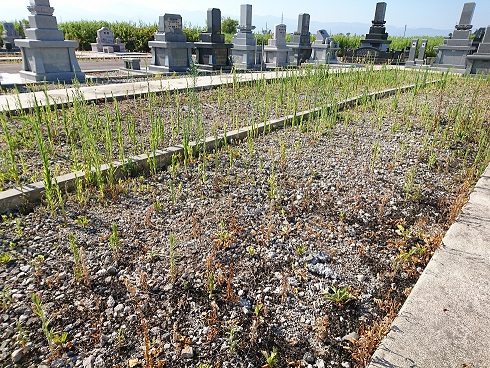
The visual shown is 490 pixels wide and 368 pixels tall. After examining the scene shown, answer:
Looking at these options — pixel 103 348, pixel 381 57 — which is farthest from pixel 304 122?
pixel 381 57

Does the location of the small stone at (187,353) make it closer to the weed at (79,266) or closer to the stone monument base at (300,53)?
the weed at (79,266)

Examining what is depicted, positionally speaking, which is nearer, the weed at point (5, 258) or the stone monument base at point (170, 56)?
the weed at point (5, 258)

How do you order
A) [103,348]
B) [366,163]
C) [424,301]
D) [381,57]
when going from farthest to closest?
1. [381,57]
2. [366,163]
3. [424,301]
4. [103,348]

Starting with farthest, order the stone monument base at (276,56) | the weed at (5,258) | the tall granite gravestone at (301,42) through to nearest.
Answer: the tall granite gravestone at (301,42) → the stone monument base at (276,56) → the weed at (5,258)

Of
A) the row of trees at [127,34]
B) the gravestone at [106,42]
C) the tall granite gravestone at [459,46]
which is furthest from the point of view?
the row of trees at [127,34]

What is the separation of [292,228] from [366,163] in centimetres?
186

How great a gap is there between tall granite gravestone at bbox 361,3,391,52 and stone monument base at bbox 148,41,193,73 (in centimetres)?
1239

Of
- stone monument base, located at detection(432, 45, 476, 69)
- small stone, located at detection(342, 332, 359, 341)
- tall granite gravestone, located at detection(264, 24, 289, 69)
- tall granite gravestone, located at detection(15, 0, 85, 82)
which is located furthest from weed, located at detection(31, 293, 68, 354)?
stone monument base, located at detection(432, 45, 476, 69)

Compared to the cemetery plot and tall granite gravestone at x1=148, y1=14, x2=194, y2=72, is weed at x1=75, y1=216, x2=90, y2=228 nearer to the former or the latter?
the cemetery plot

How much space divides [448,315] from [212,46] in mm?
12647

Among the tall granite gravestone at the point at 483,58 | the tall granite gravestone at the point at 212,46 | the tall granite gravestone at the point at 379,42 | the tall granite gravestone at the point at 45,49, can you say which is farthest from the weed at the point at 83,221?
the tall granite gravestone at the point at 379,42

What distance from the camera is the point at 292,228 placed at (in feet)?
9.61

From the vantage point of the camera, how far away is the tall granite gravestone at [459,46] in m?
14.8

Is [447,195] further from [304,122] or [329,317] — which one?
[304,122]
